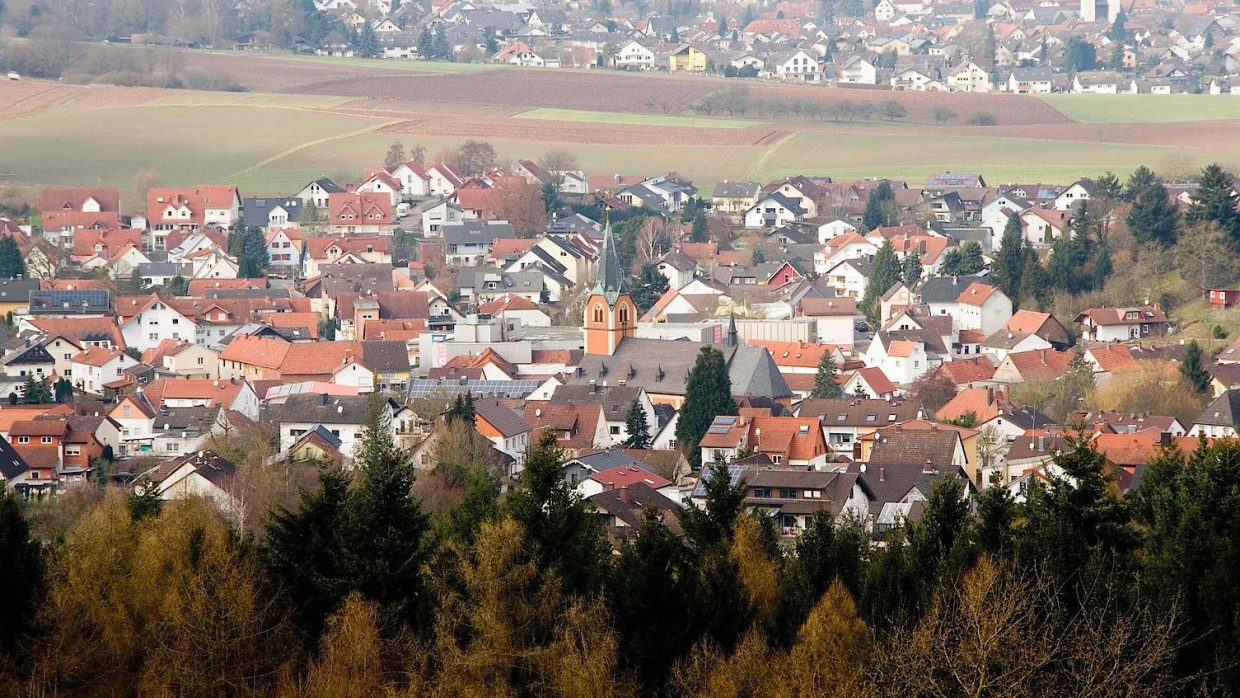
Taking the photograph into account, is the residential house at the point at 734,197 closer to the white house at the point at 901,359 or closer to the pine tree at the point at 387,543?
the white house at the point at 901,359

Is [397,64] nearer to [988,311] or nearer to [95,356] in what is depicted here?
[988,311]

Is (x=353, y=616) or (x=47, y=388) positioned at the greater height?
(x=353, y=616)

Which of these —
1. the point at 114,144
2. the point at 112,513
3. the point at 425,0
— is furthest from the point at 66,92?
the point at 112,513

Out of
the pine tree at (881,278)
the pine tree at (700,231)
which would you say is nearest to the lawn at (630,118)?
the pine tree at (700,231)

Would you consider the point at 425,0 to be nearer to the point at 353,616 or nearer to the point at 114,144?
the point at 114,144

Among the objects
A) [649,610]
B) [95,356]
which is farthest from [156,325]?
[649,610]

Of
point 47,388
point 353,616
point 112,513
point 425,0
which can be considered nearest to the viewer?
point 353,616
